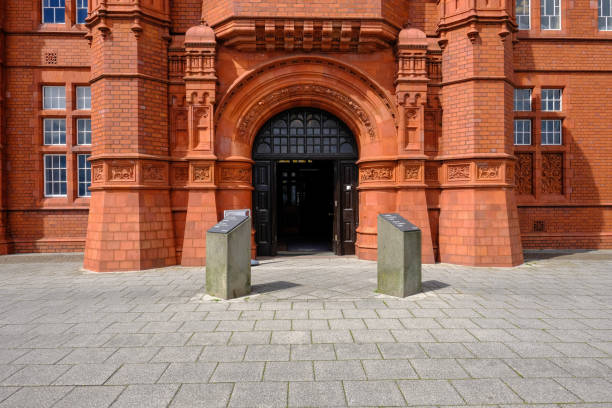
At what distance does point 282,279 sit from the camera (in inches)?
239

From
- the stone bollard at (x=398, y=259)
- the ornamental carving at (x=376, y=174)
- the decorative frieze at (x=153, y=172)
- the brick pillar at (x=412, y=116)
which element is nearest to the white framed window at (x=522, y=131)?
the brick pillar at (x=412, y=116)

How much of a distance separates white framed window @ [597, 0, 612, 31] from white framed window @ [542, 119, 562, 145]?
3193 mm

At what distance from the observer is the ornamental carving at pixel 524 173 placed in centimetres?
959

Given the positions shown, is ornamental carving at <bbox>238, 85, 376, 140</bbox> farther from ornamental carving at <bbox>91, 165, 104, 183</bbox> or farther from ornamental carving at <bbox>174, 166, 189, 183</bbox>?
ornamental carving at <bbox>91, 165, 104, 183</bbox>

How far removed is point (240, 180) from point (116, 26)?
4449 mm

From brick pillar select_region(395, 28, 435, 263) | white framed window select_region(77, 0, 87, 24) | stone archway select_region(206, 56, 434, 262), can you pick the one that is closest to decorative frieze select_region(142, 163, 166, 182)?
stone archway select_region(206, 56, 434, 262)

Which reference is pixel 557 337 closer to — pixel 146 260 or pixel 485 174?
pixel 485 174

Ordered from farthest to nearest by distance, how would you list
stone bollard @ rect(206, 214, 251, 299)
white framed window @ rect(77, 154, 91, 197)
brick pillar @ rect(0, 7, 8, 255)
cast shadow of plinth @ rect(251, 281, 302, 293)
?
white framed window @ rect(77, 154, 91, 197) → brick pillar @ rect(0, 7, 8, 255) → cast shadow of plinth @ rect(251, 281, 302, 293) → stone bollard @ rect(206, 214, 251, 299)

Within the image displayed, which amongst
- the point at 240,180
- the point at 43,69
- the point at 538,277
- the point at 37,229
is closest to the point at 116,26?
the point at 43,69

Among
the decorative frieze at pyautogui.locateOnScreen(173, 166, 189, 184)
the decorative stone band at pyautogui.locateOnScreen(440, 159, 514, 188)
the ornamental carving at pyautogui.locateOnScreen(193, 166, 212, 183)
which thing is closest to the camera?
the decorative stone band at pyautogui.locateOnScreen(440, 159, 514, 188)

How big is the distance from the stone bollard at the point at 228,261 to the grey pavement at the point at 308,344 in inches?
8.8

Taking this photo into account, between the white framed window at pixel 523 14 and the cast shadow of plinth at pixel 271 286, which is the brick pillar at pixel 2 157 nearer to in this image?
the cast shadow of plinth at pixel 271 286

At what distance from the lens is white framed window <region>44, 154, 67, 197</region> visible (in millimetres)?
9336

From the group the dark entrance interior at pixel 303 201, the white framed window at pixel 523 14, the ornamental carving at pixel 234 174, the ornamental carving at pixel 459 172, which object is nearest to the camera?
the ornamental carving at pixel 459 172
